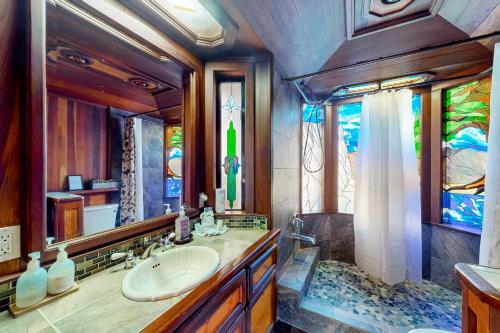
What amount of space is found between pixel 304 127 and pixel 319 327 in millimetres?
2013

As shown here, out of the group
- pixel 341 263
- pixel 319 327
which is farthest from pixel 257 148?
pixel 341 263

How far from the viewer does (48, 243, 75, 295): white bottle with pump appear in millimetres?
678

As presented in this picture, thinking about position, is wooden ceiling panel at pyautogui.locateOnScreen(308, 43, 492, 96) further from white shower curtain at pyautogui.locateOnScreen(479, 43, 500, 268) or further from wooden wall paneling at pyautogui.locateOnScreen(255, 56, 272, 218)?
wooden wall paneling at pyautogui.locateOnScreen(255, 56, 272, 218)

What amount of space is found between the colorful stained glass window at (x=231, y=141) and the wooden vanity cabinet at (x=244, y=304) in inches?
20.4

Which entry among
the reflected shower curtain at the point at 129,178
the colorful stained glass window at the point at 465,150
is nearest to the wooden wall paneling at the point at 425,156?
the colorful stained glass window at the point at 465,150

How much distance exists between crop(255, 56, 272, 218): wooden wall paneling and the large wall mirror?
57 centimetres

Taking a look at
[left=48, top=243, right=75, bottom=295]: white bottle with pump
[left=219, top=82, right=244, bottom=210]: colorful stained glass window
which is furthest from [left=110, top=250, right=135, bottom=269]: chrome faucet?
[left=219, top=82, right=244, bottom=210]: colorful stained glass window

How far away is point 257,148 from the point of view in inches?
60.2

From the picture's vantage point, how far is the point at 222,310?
864 millimetres

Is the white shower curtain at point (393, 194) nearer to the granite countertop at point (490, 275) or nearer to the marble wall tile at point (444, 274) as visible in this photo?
the marble wall tile at point (444, 274)

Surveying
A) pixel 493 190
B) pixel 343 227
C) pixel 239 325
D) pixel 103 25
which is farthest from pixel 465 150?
pixel 103 25

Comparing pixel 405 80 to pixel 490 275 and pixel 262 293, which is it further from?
pixel 262 293

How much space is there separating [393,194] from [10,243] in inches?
99.2

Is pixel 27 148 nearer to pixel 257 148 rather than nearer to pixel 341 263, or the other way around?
pixel 257 148
